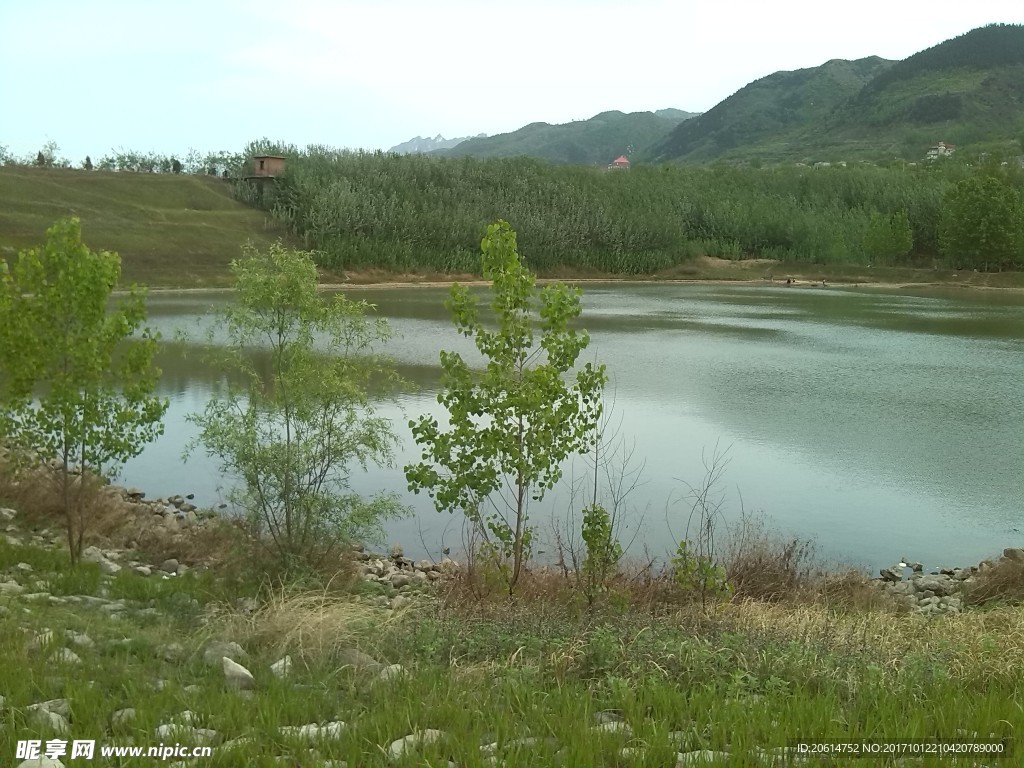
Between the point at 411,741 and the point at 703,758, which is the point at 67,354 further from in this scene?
the point at 703,758

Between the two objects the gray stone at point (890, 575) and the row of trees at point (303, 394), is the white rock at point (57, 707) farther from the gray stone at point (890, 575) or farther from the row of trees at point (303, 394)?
the gray stone at point (890, 575)

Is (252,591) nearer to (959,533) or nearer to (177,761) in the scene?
(177,761)

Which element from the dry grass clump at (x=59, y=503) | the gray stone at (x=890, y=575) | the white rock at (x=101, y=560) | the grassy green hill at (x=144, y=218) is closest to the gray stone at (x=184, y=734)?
the white rock at (x=101, y=560)

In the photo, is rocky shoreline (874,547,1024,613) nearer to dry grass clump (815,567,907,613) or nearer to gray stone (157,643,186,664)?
dry grass clump (815,567,907,613)

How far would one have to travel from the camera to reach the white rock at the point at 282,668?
17.9 feet

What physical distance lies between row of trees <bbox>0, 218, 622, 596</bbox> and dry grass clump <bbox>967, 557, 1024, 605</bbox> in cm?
507

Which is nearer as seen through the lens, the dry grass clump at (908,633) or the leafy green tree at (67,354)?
the dry grass clump at (908,633)

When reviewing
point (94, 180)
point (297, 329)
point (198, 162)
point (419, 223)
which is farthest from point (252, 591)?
point (198, 162)

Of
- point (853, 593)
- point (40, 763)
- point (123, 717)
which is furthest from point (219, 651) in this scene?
point (853, 593)

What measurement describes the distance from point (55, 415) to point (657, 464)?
11.2 metres

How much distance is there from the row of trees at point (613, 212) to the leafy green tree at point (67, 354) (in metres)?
71.9

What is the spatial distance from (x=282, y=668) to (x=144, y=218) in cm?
8322

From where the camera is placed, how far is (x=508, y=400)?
9367mm

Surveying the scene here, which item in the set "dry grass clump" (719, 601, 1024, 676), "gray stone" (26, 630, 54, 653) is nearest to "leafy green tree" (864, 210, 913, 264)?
"dry grass clump" (719, 601, 1024, 676)
